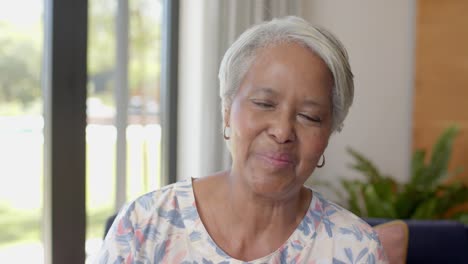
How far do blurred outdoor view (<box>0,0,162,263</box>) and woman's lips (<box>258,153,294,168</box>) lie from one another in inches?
64.8

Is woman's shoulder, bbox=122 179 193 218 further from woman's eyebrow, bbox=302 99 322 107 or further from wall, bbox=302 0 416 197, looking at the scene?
wall, bbox=302 0 416 197

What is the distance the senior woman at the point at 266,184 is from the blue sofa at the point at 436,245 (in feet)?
2.42

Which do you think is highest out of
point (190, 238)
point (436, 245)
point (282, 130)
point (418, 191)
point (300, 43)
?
point (300, 43)

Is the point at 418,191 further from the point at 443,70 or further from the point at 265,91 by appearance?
the point at 265,91

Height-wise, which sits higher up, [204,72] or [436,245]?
[204,72]

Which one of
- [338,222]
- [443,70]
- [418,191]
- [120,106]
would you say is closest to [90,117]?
[120,106]

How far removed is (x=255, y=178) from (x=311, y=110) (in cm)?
19

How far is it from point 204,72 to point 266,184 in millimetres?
2206

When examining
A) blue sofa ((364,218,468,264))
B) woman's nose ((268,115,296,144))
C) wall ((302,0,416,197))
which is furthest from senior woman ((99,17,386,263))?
wall ((302,0,416,197))

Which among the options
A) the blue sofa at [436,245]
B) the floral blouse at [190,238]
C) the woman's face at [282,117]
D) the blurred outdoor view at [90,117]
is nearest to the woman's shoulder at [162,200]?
the floral blouse at [190,238]

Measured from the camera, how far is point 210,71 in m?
3.41

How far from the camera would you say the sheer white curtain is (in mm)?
3408

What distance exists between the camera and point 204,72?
3412 millimetres

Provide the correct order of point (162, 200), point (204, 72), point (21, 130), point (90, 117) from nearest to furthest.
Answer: point (162, 200)
point (21, 130)
point (90, 117)
point (204, 72)
